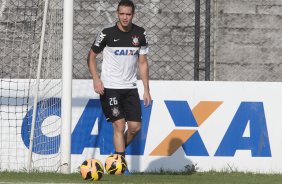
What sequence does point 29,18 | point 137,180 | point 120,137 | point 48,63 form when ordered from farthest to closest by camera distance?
point 29,18 → point 48,63 → point 120,137 → point 137,180

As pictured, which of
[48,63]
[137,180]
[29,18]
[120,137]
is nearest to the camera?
[137,180]

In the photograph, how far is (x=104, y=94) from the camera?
34.1 feet

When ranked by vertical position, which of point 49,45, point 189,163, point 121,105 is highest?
point 49,45

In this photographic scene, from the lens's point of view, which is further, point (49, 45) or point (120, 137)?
point (49, 45)

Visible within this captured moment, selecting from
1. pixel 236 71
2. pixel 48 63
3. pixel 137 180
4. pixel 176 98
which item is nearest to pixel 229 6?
pixel 236 71

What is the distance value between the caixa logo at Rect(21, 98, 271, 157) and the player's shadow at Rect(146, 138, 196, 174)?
2 centimetres

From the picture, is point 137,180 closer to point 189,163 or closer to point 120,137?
point 120,137

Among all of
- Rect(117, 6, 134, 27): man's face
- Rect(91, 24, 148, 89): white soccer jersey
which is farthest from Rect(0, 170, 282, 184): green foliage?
Rect(117, 6, 134, 27): man's face

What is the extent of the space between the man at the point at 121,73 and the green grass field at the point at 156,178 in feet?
2.31

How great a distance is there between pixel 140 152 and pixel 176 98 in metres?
0.87

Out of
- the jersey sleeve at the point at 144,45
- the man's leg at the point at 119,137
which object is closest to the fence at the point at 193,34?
the jersey sleeve at the point at 144,45

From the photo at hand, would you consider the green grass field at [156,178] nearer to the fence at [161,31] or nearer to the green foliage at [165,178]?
the green foliage at [165,178]

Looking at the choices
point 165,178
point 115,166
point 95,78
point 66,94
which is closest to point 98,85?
point 95,78

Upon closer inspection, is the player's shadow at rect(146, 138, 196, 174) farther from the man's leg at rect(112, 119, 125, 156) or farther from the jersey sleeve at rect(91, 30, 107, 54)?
the jersey sleeve at rect(91, 30, 107, 54)
